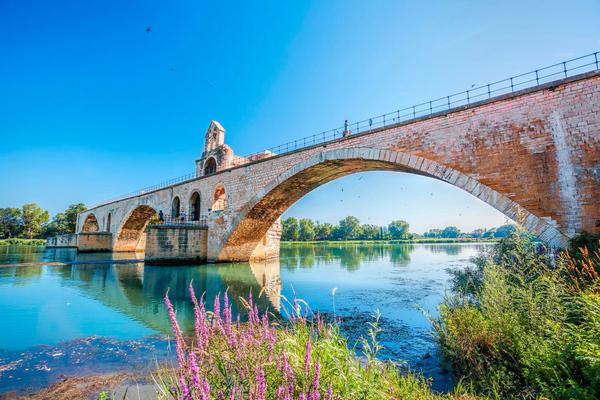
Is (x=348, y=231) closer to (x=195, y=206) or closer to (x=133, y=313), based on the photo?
(x=195, y=206)

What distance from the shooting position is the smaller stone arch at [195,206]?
26953mm

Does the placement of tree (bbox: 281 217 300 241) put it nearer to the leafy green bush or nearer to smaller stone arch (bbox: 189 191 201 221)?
smaller stone arch (bbox: 189 191 201 221)

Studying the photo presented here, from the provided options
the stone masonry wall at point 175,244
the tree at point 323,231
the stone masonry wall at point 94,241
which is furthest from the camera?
the tree at point 323,231

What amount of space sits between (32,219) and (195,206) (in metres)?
67.9

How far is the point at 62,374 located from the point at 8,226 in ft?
291

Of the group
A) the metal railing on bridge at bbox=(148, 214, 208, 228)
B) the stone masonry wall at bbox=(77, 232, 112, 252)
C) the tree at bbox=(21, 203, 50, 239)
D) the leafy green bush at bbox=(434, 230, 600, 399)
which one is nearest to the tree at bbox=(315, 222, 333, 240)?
the stone masonry wall at bbox=(77, 232, 112, 252)

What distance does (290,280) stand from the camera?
15344 millimetres

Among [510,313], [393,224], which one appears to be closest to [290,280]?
[510,313]

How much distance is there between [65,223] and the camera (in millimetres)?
68500

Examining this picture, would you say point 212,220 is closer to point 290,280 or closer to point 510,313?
point 290,280

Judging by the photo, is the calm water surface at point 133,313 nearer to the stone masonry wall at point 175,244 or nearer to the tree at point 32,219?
the stone masonry wall at point 175,244

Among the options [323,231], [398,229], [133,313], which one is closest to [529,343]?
[133,313]

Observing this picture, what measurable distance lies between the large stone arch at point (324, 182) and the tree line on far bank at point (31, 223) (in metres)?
63.0

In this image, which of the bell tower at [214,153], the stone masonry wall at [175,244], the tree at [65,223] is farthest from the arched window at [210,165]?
the tree at [65,223]
